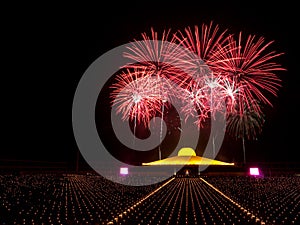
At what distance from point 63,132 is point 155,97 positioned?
1776 cm

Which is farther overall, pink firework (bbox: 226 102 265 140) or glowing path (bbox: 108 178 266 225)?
pink firework (bbox: 226 102 265 140)

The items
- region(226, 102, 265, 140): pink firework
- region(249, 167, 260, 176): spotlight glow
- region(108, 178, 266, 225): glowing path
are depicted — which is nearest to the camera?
region(108, 178, 266, 225): glowing path

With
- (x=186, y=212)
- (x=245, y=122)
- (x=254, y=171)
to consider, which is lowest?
(x=186, y=212)

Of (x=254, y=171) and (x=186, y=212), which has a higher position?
(x=254, y=171)

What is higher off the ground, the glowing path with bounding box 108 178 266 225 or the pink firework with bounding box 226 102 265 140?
the pink firework with bounding box 226 102 265 140

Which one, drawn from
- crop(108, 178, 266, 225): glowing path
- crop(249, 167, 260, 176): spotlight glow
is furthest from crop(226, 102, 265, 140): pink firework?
crop(108, 178, 266, 225): glowing path

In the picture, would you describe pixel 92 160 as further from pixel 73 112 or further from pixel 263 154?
pixel 263 154

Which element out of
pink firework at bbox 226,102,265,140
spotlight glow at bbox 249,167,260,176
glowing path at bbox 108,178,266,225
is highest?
pink firework at bbox 226,102,265,140

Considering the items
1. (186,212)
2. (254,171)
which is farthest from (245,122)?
(186,212)

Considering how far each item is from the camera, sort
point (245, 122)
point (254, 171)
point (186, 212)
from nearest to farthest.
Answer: point (186, 212) < point (254, 171) < point (245, 122)

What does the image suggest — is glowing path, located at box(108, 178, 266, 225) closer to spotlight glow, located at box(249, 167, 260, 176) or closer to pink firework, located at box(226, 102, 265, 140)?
spotlight glow, located at box(249, 167, 260, 176)

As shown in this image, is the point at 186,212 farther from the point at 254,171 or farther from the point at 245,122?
the point at 245,122

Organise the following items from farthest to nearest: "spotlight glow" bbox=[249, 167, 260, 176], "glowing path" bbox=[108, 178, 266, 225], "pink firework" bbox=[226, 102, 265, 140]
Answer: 1. "pink firework" bbox=[226, 102, 265, 140]
2. "spotlight glow" bbox=[249, 167, 260, 176]
3. "glowing path" bbox=[108, 178, 266, 225]

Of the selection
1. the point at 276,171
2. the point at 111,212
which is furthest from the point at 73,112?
the point at 111,212
